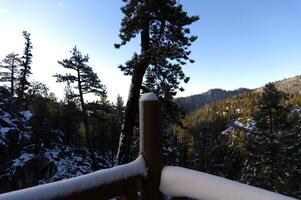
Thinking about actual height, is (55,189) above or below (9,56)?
below

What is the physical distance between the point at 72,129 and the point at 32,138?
10527 mm

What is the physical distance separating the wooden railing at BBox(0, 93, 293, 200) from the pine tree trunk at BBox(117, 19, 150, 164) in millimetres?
9916

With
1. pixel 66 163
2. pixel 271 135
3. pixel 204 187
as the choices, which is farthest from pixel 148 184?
pixel 66 163

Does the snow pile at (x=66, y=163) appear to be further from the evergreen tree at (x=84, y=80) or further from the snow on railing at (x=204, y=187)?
the snow on railing at (x=204, y=187)

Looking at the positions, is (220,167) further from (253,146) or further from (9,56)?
(9,56)

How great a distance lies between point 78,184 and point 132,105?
1084 centimetres

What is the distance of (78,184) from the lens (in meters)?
1.66

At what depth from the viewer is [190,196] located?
176 cm

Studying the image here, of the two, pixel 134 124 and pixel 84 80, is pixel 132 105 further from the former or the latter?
pixel 84 80

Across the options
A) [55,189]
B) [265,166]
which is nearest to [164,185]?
[55,189]

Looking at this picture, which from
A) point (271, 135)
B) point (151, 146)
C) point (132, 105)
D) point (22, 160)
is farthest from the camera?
point (22, 160)

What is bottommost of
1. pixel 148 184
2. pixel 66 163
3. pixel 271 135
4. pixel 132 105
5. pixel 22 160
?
pixel 66 163

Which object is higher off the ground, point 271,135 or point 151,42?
point 151,42

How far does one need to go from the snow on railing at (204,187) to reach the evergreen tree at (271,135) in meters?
23.5
